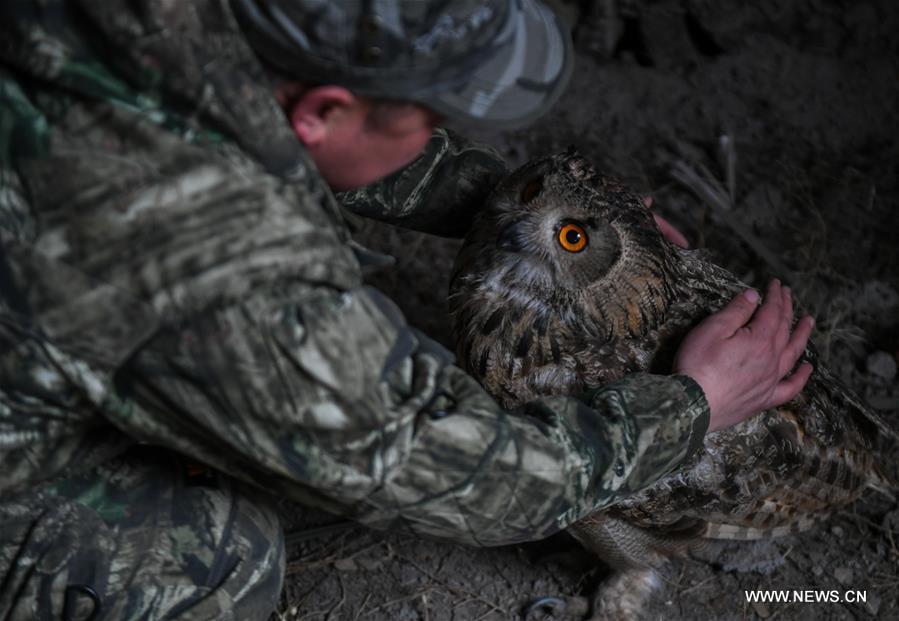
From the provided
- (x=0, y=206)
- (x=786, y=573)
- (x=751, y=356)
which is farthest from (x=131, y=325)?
(x=786, y=573)

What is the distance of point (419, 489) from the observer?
1818 mm

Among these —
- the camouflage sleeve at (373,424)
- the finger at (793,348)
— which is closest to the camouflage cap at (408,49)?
the camouflage sleeve at (373,424)

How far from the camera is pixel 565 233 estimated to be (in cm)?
279

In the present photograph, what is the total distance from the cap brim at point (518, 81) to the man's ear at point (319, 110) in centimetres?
14

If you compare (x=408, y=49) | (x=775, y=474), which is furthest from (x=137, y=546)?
(x=775, y=474)

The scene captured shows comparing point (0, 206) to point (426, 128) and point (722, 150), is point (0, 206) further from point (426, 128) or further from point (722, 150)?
point (722, 150)

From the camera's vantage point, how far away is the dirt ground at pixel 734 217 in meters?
3.23

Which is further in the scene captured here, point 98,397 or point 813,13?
point 813,13

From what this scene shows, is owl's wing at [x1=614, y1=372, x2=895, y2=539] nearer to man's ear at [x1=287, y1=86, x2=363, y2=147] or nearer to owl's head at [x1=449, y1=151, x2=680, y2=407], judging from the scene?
owl's head at [x1=449, y1=151, x2=680, y2=407]

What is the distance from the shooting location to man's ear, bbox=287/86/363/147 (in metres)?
1.70

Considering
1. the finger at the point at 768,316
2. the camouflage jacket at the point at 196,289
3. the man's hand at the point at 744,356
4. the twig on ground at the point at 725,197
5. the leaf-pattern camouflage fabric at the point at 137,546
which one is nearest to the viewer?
the camouflage jacket at the point at 196,289

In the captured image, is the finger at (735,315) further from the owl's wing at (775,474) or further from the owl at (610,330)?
the owl's wing at (775,474)

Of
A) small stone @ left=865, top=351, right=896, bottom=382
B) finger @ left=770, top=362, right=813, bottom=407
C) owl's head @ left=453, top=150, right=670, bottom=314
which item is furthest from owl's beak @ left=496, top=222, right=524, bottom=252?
small stone @ left=865, top=351, right=896, bottom=382

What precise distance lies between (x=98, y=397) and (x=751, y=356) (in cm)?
143
